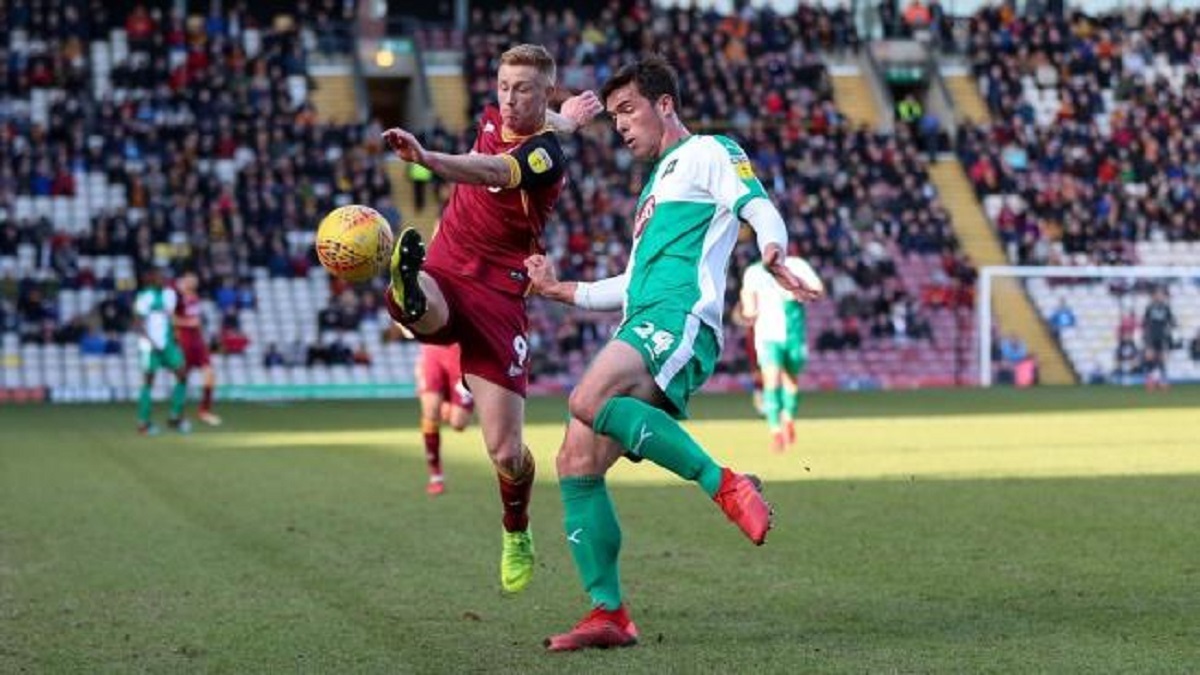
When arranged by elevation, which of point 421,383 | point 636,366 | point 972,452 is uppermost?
point 636,366

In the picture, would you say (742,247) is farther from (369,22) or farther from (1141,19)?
(1141,19)

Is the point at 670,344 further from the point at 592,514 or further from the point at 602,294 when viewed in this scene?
the point at 592,514

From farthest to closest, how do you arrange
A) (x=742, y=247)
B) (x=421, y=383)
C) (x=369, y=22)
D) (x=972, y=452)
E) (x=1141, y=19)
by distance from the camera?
(x=1141, y=19) → (x=369, y=22) → (x=742, y=247) → (x=972, y=452) → (x=421, y=383)

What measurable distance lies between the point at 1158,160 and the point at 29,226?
25.5 meters

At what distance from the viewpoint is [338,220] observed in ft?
28.0

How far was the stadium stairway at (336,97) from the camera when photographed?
44.0 m

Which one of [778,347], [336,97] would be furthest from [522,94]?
[336,97]

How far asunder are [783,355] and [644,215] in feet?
41.0

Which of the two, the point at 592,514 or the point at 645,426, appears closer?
the point at 645,426

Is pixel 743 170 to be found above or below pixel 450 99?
above

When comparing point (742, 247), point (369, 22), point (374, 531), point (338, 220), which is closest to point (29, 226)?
point (369, 22)

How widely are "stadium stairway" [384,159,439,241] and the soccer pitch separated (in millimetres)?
20828

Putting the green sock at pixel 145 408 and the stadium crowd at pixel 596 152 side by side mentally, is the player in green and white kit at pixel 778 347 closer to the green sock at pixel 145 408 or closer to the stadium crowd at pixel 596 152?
the green sock at pixel 145 408

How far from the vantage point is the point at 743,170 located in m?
7.89
